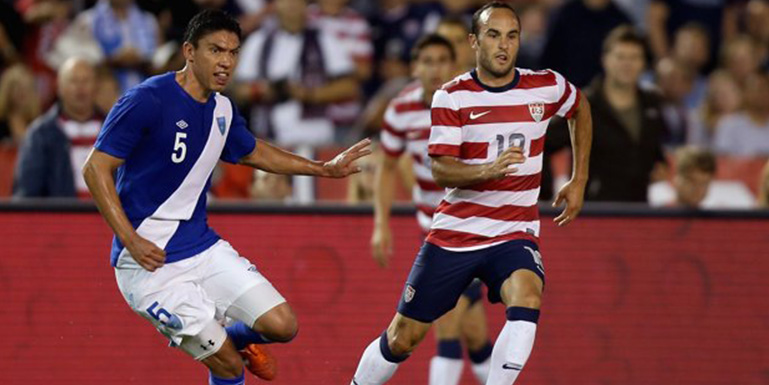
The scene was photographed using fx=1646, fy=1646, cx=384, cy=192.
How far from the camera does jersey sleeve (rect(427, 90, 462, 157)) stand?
8.30 meters

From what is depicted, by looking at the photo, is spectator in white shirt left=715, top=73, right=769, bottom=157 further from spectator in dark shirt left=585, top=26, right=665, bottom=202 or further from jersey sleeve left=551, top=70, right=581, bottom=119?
jersey sleeve left=551, top=70, right=581, bottom=119

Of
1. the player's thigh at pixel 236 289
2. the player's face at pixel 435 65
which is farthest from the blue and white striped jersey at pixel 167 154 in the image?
the player's face at pixel 435 65

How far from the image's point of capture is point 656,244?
10477mm

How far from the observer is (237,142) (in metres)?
8.64

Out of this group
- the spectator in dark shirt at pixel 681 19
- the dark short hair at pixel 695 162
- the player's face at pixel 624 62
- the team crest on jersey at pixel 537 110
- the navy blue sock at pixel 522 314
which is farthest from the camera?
the spectator in dark shirt at pixel 681 19

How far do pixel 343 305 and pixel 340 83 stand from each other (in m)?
3.82

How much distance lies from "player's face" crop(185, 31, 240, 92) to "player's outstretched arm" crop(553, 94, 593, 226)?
1849mm

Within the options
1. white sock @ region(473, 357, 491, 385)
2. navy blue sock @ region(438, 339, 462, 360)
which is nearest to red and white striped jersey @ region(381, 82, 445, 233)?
navy blue sock @ region(438, 339, 462, 360)

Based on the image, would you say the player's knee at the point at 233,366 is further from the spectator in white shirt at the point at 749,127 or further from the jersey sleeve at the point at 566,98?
the spectator in white shirt at the point at 749,127

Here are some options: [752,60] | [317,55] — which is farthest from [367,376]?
[752,60]

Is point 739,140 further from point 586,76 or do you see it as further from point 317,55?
point 317,55

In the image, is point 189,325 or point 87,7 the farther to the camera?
point 87,7

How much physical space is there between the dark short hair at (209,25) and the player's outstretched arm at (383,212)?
2.10 meters

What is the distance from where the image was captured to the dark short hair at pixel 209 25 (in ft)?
26.9
